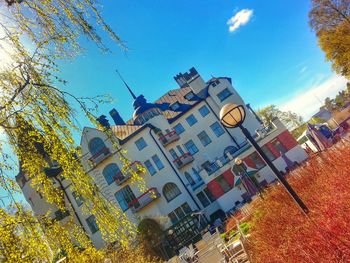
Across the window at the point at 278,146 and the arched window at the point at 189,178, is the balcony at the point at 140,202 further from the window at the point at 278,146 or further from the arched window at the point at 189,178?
the window at the point at 278,146

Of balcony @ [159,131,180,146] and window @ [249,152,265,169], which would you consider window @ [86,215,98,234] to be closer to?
balcony @ [159,131,180,146]

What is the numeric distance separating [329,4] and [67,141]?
1229 inches


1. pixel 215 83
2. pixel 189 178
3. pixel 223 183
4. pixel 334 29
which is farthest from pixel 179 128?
pixel 334 29

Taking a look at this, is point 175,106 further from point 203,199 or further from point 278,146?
point 278,146

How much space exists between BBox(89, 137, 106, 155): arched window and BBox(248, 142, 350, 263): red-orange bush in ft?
81.7

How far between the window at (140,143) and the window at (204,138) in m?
7.33

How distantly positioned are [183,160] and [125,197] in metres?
7.15

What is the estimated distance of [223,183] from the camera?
27375 mm

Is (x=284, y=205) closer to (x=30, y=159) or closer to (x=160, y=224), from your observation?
(x=30, y=159)

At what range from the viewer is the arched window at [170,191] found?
28.6 meters

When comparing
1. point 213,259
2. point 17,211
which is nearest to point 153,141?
point 213,259

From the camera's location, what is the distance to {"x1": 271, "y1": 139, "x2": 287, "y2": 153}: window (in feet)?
90.2

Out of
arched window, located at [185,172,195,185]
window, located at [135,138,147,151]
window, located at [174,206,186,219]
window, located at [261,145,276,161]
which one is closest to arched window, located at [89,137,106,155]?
window, located at [135,138,147,151]

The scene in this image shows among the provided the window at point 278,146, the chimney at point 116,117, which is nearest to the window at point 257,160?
the window at point 278,146
